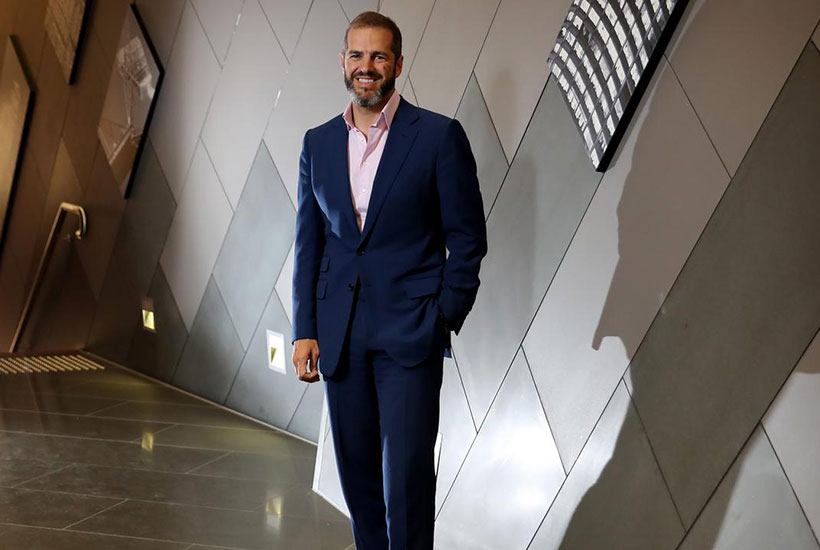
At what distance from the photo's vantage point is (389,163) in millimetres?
2432

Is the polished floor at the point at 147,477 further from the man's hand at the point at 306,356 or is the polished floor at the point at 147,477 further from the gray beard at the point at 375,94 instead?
the gray beard at the point at 375,94

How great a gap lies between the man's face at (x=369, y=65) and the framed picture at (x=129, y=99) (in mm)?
3986

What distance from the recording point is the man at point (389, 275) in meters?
2.38

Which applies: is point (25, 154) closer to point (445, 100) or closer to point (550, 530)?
point (445, 100)

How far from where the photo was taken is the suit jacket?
2.38 m

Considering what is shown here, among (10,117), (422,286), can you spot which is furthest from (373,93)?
(10,117)

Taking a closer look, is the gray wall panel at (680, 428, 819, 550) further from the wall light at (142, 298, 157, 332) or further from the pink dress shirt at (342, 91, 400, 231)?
the wall light at (142, 298, 157, 332)

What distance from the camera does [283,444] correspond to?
4.74 metres

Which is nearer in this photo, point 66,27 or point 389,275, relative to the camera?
point 389,275

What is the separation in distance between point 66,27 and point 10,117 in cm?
129

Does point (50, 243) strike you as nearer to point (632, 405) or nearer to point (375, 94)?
point (375, 94)

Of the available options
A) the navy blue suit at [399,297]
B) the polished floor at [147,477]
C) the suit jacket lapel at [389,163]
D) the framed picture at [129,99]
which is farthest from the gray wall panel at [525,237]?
the framed picture at [129,99]

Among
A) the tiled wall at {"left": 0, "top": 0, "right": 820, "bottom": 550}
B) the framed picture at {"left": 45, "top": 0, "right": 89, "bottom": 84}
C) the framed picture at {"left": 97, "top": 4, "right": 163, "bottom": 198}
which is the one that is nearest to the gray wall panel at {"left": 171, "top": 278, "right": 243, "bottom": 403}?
the tiled wall at {"left": 0, "top": 0, "right": 820, "bottom": 550}

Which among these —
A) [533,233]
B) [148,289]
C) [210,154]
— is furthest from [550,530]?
[148,289]
